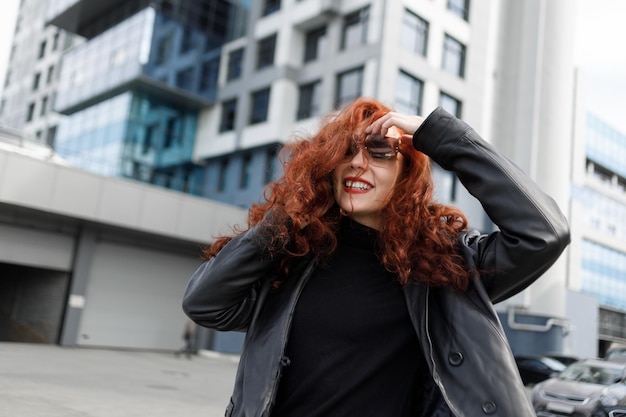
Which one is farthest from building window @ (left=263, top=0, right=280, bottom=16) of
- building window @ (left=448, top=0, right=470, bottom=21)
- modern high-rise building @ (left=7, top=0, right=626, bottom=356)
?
building window @ (left=448, top=0, right=470, bottom=21)

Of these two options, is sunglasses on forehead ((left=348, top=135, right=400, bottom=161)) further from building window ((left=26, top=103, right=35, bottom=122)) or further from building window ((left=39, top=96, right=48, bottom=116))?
building window ((left=26, top=103, right=35, bottom=122))

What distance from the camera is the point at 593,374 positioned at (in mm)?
12641

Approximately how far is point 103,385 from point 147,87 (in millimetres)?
19788

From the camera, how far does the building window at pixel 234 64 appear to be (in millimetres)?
31047

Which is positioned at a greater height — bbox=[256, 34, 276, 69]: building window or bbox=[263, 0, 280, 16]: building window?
bbox=[263, 0, 280, 16]: building window

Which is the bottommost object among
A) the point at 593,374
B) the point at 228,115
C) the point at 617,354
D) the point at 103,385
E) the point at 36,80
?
the point at 103,385

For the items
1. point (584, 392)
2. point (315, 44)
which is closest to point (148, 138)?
point (315, 44)

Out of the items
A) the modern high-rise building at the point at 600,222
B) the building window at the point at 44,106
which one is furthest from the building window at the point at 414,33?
the building window at the point at 44,106

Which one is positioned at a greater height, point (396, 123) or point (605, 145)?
point (605, 145)

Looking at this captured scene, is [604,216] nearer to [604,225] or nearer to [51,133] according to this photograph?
[604,225]

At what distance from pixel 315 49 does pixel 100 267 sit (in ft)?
45.7

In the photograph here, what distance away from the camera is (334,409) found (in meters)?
1.72

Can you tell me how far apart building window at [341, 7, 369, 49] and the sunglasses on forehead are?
25.1 m

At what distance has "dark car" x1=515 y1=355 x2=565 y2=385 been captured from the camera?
60.7 feet
